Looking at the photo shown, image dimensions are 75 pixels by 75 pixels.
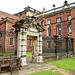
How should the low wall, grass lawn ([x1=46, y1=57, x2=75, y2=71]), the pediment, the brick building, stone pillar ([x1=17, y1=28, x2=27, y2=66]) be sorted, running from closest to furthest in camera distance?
stone pillar ([x1=17, y1=28, x2=27, y2=66]) → grass lawn ([x1=46, y1=57, x2=75, y2=71]) → the pediment → the low wall → the brick building

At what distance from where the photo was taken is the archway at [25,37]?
7477mm

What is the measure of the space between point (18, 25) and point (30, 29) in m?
1.22

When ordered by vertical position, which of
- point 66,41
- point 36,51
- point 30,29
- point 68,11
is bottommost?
point 36,51

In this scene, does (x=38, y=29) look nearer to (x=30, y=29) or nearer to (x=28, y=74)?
(x=30, y=29)

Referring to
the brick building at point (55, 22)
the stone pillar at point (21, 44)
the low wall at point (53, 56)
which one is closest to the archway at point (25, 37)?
the stone pillar at point (21, 44)

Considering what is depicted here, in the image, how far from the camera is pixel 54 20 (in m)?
25.2

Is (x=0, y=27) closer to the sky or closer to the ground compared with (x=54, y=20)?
closer to the ground

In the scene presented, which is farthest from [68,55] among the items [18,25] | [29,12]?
[29,12]

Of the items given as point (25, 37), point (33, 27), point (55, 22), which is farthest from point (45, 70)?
point (55, 22)

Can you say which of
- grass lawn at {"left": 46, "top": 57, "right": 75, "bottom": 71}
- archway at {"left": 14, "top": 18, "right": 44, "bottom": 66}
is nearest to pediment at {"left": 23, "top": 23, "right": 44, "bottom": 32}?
archway at {"left": 14, "top": 18, "right": 44, "bottom": 66}

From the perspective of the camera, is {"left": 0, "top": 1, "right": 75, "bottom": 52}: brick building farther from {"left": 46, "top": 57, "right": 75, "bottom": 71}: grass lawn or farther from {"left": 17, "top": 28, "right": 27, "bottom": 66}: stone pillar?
{"left": 17, "top": 28, "right": 27, "bottom": 66}: stone pillar

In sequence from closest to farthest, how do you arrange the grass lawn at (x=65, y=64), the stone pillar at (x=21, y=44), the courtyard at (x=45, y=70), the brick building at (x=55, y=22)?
the courtyard at (x=45, y=70) < the stone pillar at (x=21, y=44) < the grass lawn at (x=65, y=64) < the brick building at (x=55, y=22)

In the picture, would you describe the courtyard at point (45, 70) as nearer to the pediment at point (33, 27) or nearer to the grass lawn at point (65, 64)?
the grass lawn at point (65, 64)

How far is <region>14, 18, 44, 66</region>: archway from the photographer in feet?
24.5
